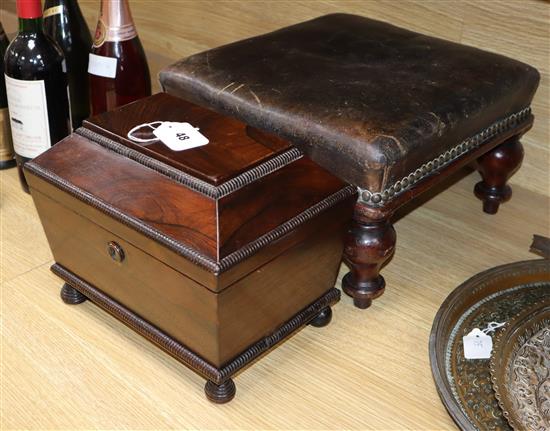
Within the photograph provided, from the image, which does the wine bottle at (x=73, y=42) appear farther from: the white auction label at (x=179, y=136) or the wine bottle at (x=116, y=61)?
the white auction label at (x=179, y=136)

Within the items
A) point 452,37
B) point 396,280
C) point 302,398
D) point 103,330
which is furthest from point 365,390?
point 452,37

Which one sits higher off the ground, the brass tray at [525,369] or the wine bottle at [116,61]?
the wine bottle at [116,61]

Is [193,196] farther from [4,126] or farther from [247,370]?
[4,126]

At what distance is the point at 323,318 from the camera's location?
0.91 meters

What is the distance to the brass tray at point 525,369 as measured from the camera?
2.30 feet

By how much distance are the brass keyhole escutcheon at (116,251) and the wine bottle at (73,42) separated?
545 millimetres

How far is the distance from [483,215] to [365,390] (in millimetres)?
444

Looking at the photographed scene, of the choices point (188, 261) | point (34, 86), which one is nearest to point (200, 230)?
point (188, 261)

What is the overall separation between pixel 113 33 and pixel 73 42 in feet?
0.53

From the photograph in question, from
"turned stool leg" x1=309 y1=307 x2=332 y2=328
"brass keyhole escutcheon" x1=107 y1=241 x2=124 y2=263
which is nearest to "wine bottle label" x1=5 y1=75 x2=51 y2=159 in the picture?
"brass keyhole escutcheon" x1=107 y1=241 x2=124 y2=263

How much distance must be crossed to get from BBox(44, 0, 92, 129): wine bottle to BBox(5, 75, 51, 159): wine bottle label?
0.15 meters

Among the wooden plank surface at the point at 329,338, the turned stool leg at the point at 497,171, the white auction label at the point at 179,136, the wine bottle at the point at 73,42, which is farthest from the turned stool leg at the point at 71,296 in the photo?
the turned stool leg at the point at 497,171

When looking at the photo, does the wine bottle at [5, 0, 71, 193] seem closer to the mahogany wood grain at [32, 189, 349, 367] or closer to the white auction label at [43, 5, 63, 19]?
the white auction label at [43, 5, 63, 19]

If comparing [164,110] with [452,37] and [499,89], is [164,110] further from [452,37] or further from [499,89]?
[452,37]
